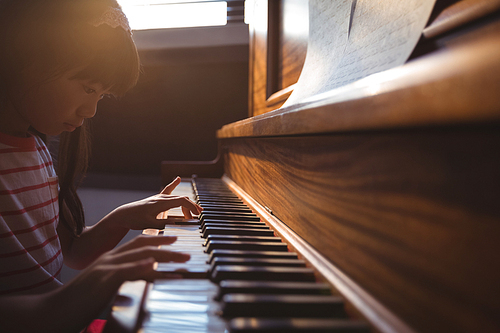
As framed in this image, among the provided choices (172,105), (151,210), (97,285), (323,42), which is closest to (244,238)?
(97,285)

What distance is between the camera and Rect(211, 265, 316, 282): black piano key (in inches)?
20.3

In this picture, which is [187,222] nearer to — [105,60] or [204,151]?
[105,60]

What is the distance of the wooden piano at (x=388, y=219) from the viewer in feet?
0.90

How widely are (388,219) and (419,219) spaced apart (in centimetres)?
5

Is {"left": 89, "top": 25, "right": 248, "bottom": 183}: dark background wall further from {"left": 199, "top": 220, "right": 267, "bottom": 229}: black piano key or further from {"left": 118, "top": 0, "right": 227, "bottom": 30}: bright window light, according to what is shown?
{"left": 199, "top": 220, "right": 267, "bottom": 229}: black piano key

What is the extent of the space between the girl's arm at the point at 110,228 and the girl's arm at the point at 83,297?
1.54ft

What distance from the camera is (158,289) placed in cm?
49

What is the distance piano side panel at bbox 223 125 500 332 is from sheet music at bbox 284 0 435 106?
0.56 feet

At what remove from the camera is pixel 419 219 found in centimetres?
35

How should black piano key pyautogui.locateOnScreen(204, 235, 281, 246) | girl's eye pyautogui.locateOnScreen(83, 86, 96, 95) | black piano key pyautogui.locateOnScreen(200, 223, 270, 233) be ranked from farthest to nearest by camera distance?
1. girl's eye pyautogui.locateOnScreen(83, 86, 96, 95)
2. black piano key pyautogui.locateOnScreen(200, 223, 270, 233)
3. black piano key pyautogui.locateOnScreen(204, 235, 281, 246)

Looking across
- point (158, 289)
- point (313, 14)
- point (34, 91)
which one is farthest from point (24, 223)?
point (313, 14)

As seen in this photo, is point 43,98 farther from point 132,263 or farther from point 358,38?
point 358,38

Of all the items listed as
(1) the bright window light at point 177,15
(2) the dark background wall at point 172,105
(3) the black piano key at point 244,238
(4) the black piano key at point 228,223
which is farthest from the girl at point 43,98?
(1) the bright window light at point 177,15

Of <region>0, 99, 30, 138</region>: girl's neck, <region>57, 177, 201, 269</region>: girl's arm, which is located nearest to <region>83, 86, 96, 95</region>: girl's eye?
<region>0, 99, 30, 138</region>: girl's neck
